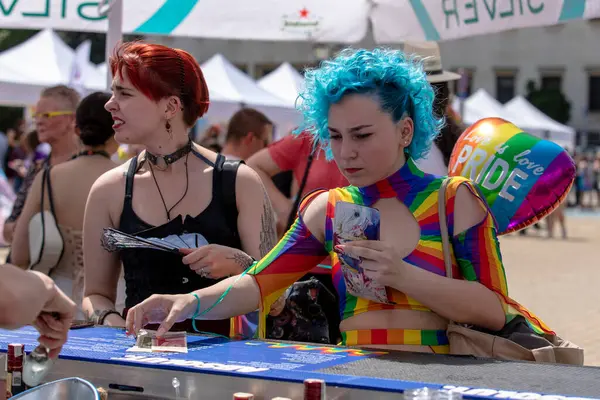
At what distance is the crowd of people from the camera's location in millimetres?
2848

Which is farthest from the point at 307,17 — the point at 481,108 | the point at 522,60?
the point at 522,60

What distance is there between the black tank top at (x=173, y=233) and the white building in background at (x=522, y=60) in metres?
54.9

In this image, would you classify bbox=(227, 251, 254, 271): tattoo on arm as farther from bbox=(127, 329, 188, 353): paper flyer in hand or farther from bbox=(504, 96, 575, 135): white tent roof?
bbox=(504, 96, 575, 135): white tent roof

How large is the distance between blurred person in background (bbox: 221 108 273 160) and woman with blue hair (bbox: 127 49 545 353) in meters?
4.49

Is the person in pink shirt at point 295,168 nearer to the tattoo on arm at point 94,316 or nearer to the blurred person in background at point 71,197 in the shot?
the blurred person in background at point 71,197

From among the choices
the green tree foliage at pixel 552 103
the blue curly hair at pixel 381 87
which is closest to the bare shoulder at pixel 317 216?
the blue curly hair at pixel 381 87

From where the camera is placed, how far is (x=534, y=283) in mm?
13969

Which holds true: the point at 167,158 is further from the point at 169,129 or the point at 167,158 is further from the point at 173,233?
the point at 173,233

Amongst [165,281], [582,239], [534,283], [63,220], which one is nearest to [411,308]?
[165,281]

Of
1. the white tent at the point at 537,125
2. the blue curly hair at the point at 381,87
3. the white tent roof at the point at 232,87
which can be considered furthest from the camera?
the white tent at the point at 537,125

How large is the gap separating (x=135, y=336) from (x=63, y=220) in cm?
218

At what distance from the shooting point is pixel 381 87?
2.95 metres

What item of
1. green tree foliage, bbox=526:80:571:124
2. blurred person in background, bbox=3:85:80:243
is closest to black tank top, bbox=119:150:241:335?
blurred person in background, bbox=3:85:80:243

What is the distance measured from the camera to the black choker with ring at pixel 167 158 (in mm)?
3707
